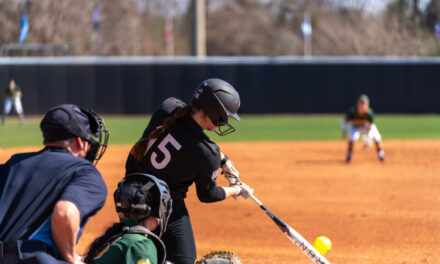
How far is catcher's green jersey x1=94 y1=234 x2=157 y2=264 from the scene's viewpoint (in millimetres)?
3641

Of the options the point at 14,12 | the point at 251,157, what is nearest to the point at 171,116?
the point at 251,157

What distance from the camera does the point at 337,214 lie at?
33.2ft

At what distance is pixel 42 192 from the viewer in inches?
136

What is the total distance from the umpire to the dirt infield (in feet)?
13.6

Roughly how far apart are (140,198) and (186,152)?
1.18m

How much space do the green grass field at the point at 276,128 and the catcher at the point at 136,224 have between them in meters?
17.1

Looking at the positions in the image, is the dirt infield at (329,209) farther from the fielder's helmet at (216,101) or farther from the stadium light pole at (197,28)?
the stadium light pole at (197,28)

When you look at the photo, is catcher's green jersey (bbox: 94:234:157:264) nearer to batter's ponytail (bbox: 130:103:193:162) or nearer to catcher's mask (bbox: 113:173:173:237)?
catcher's mask (bbox: 113:173:173:237)

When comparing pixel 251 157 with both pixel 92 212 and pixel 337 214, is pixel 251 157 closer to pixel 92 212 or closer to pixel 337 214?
pixel 337 214

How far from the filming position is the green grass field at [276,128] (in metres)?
23.0

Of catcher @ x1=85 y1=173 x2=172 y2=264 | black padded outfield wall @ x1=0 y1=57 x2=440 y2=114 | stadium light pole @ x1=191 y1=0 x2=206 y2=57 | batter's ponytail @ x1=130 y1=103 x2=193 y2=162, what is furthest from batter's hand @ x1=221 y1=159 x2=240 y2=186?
stadium light pole @ x1=191 y1=0 x2=206 y2=57

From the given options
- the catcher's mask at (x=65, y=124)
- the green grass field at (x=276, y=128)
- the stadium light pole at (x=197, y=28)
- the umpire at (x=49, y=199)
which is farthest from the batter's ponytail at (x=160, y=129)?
the stadium light pole at (x=197, y=28)

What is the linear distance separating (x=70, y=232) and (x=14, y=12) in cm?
4566

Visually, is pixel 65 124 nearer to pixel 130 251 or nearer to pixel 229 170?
pixel 130 251
